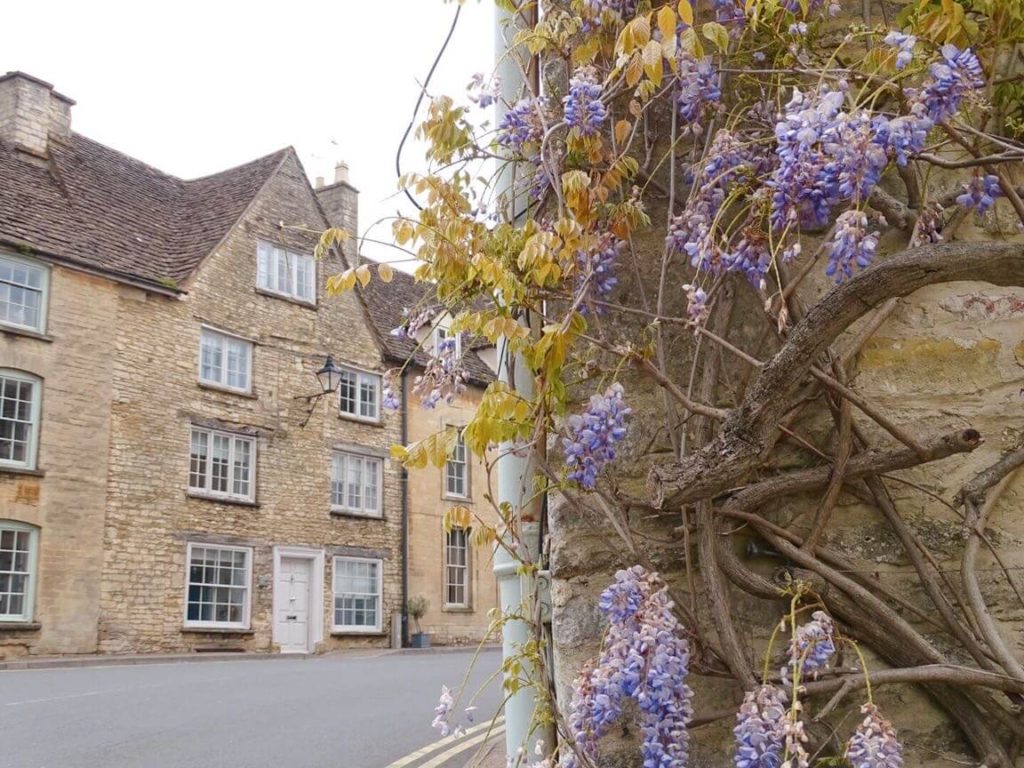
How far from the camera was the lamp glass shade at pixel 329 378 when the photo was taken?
23.2 metres

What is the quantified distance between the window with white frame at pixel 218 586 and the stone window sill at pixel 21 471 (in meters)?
3.43

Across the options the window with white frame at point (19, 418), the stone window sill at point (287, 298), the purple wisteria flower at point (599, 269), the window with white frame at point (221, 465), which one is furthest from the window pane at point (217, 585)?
the purple wisteria flower at point (599, 269)

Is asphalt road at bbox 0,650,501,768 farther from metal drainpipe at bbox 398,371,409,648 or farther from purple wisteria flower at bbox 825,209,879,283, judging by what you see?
metal drainpipe at bbox 398,371,409,648

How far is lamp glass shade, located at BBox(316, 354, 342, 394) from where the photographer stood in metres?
23.2

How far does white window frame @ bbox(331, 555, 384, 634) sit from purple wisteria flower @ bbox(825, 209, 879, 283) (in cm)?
2234

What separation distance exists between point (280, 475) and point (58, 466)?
17.5 feet

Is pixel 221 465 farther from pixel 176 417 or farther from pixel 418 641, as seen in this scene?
pixel 418 641

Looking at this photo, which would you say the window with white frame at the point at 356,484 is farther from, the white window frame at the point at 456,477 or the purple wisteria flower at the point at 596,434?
the purple wisteria flower at the point at 596,434

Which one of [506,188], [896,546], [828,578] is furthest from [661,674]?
[506,188]

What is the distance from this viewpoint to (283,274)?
24.6 metres

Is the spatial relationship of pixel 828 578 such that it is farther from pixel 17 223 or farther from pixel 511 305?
pixel 17 223

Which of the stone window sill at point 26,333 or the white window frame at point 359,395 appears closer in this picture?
the stone window sill at point 26,333

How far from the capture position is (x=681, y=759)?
242cm

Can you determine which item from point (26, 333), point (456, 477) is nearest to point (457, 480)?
point (456, 477)
